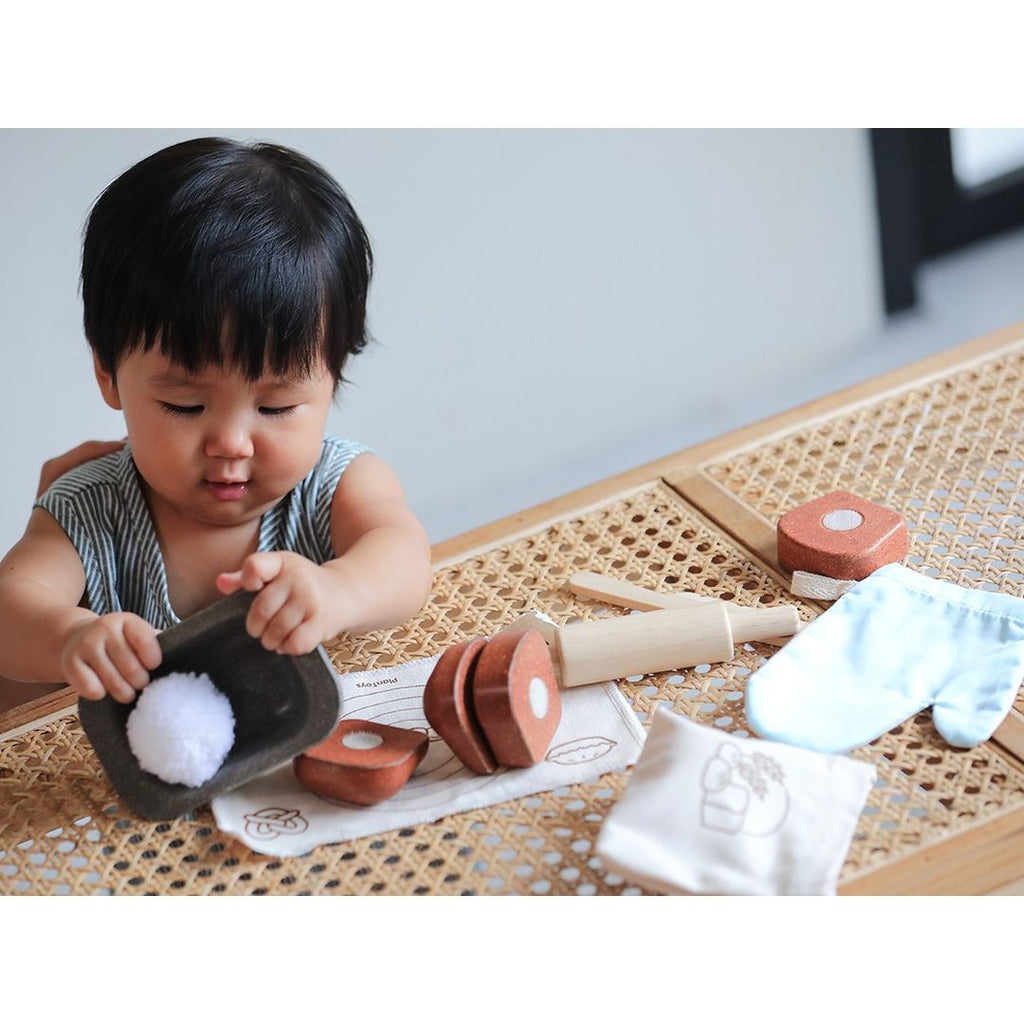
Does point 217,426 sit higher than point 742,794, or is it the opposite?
point 217,426

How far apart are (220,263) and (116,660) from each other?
0.23 metres

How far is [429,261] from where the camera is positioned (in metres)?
1.58

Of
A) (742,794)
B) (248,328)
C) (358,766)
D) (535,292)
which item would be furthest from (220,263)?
(535,292)

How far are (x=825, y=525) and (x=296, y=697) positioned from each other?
1.09 feet

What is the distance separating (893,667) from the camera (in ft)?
2.41

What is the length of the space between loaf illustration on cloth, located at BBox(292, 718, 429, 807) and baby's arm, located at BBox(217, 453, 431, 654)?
5 cm

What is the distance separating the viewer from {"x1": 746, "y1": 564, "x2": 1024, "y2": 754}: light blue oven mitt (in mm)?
691

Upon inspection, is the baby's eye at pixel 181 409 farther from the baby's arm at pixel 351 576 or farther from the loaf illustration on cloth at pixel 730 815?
the loaf illustration on cloth at pixel 730 815

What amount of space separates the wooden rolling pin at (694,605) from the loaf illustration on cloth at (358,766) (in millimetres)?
169

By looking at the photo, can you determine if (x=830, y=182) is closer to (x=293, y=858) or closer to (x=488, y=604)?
(x=488, y=604)

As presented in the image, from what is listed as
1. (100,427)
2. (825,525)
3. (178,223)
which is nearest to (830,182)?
(100,427)

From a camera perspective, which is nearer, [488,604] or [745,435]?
[488,604]

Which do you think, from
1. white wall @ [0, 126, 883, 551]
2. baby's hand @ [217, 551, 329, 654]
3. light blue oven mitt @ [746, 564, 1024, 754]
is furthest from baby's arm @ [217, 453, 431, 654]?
white wall @ [0, 126, 883, 551]

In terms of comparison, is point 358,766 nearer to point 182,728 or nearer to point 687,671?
point 182,728
